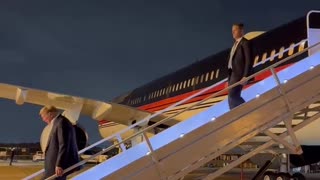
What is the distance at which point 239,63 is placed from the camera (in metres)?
6.73

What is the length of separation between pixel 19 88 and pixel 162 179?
8114mm

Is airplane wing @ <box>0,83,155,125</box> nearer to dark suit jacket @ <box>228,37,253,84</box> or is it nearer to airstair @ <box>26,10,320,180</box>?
dark suit jacket @ <box>228,37,253,84</box>

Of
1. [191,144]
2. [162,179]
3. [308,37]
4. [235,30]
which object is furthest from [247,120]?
[308,37]

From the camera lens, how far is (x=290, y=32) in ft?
36.2

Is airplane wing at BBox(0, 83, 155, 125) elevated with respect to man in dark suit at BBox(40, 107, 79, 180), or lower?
elevated

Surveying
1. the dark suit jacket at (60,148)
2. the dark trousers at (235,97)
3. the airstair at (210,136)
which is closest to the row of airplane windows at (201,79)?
the dark trousers at (235,97)

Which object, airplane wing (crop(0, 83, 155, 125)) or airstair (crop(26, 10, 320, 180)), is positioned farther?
airplane wing (crop(0, 83, 155, 125))

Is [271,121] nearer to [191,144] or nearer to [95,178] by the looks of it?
[191,144]

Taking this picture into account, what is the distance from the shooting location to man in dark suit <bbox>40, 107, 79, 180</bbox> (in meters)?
5.98

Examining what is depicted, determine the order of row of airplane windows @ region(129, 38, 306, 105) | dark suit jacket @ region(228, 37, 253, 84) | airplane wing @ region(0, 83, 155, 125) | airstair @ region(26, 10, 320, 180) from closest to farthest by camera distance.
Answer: airstair @ region(26, 10, 320, 180), dark suit jacket @ region(228, 37, 253, 84), row of airplane windows @ region(129, 38, 306, 105), airplane wing @ region(0, 83, 155, 125)

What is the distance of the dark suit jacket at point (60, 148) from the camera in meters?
5.98

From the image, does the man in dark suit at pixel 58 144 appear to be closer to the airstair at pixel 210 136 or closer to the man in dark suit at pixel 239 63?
Answer: the airstair at pixel 210 136

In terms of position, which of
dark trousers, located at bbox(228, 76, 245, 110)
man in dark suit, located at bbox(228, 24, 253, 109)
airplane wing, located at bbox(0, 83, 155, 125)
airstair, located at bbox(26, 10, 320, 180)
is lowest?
airstair, located at bbox(26, 10, 320, 180)

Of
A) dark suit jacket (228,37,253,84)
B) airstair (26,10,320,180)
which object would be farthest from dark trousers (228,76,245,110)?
airstair (26,10,320,180)
